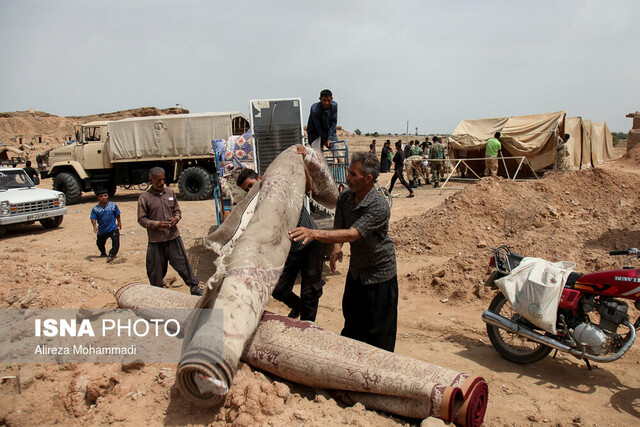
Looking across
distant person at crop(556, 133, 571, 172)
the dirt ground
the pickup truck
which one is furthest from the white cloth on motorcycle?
distant person at crop(556, 133, 571, 172)

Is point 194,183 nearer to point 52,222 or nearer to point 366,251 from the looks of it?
point 52,222

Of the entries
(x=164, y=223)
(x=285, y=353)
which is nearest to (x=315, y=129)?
(x=164, y=223)

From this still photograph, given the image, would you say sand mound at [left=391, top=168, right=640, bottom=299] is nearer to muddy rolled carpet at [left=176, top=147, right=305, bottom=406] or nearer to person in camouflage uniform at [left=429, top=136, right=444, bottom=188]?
muddy rolled carpet at [left=176, top=147, right=305, bottom=406]

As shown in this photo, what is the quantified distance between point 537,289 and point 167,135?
1369 centimetres

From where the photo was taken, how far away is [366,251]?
10.3ft

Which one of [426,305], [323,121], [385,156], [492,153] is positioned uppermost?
[323,121]

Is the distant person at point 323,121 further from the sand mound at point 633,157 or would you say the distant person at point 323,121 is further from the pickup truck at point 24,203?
the sand mound at point 633,157

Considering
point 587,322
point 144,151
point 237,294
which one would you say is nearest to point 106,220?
point 237,294

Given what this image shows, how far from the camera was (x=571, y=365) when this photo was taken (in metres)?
3.81

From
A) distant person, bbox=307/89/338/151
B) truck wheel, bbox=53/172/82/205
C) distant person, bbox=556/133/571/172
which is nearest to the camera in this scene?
distant person, bbox=307/89/338/151

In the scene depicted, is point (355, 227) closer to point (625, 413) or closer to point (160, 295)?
point (160, 295)

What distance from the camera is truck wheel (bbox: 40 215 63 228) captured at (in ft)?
37.2

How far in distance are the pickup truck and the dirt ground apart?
0.41 m

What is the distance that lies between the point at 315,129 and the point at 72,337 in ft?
15.0
